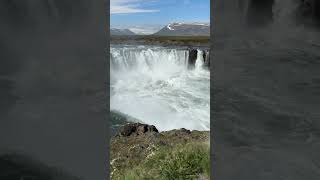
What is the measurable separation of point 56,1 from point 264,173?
2100mm

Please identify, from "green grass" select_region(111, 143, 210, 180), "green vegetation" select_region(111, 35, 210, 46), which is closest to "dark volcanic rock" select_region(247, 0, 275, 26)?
"green grass" select_region(111, 143, 210, 180)

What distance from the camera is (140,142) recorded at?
32.9 feet

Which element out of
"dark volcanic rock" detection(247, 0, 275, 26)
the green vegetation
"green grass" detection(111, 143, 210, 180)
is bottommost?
"green grass" detection(111, 143, 210, 180)

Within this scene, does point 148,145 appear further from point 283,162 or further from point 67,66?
point 67,66

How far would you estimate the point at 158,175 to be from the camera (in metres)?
6.18

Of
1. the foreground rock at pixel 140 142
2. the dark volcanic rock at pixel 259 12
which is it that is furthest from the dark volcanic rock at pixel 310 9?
the foreground rock at pixel 140 142

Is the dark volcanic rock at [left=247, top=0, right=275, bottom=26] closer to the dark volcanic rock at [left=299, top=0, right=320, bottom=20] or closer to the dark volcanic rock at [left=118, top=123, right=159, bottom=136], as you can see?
the dark volcanic rock at [left=299, top=0, right=320, bottom=20]

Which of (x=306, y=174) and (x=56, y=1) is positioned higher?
(x=56, y=1)

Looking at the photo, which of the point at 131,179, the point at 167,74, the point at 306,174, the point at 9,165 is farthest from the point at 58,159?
the point at 167,74

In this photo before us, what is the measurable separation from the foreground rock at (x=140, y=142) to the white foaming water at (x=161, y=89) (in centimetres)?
548

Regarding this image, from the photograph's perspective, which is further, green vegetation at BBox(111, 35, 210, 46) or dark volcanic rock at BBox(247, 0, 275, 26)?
green vegetation at BBox(111, 35, 210, 46)

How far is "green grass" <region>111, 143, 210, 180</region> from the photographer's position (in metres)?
6.04

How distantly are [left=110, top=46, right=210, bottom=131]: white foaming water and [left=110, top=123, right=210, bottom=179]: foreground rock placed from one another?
5.48 metres

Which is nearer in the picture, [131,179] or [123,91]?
[131,179]
